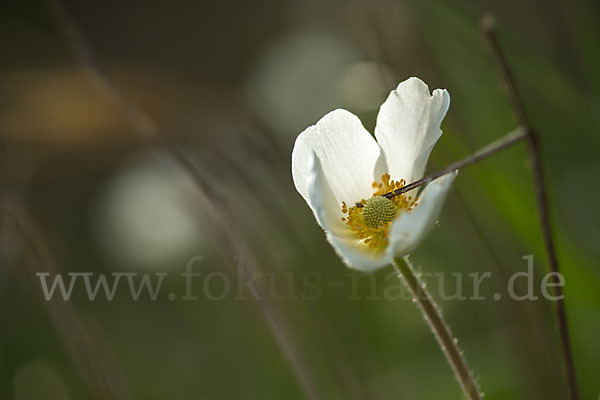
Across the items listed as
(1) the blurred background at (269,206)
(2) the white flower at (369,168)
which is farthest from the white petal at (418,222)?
(1) the blurred background at (269,206)

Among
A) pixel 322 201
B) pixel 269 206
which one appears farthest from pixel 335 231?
pixel 269 206

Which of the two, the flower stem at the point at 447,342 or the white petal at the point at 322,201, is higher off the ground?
the white petal at the point at 322,201

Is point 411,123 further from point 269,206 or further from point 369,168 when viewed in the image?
point 269,206

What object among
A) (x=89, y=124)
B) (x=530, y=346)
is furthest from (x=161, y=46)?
(x=530, y=346)

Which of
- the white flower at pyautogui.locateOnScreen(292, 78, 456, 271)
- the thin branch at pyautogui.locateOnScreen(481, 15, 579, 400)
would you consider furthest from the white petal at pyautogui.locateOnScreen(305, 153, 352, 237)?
the thin branch at pyautogui.locateOnScreen(481, 15, 579, 400)

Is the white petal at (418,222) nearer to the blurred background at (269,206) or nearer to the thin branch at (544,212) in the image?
the thin branch at (544,212)

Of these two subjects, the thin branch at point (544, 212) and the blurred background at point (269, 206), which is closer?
the thin branch at point (544, 212)

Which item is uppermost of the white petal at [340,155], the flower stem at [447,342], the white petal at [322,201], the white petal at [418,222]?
the white petal at [340,155]
